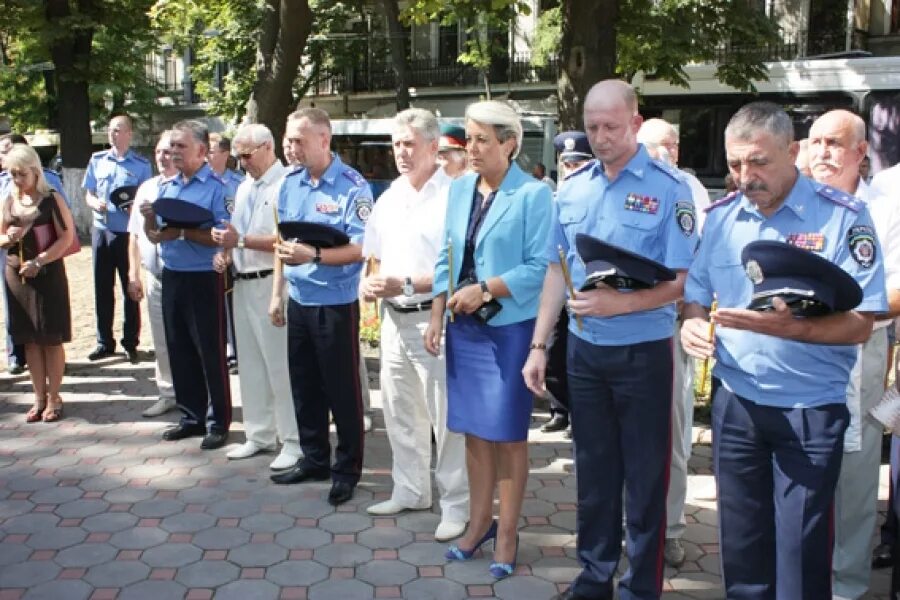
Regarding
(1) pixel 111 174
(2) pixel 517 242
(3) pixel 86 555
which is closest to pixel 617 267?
(2) pixel 517 242

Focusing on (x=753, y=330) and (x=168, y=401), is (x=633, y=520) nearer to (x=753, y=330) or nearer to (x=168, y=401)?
(x=753, y=330)

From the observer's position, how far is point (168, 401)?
22.4 feet

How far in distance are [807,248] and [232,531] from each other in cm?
317

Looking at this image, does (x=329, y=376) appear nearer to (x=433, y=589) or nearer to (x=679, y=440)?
(x=433, y=589)

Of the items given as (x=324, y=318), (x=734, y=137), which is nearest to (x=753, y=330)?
(x=734, y=137)

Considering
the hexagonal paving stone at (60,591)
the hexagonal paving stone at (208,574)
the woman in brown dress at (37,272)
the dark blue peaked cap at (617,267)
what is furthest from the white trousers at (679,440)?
the woman in brown dress at (37,272)

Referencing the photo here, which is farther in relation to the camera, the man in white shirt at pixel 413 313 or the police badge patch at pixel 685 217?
the man in white shirt at pixel 413 313

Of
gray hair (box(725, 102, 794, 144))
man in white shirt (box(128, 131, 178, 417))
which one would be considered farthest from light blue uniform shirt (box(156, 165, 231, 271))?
gray hair (box(725, 102, 794, 144))

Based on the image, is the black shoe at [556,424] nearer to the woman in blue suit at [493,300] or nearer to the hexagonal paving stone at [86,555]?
the woman in blue suit at [493,300]

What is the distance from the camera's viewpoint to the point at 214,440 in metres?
5.98

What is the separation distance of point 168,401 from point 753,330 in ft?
16.5

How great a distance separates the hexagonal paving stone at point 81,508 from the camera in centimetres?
490

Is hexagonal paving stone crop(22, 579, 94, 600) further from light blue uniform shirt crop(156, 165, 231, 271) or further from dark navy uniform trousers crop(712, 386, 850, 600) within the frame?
dark navy uniform trousers crop(712, 386, 850, 600)

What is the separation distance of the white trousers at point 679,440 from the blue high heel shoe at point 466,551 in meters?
0.83
